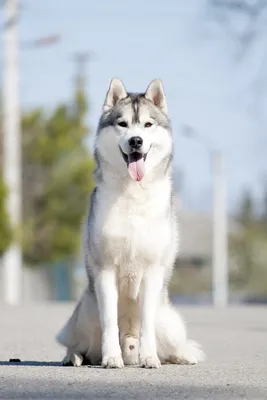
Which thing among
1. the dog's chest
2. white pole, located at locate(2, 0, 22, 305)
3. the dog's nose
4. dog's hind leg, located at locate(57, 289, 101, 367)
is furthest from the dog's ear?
white pole, located at locate(2, 0, 22, 305)

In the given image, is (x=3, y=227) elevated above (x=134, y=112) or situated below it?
below

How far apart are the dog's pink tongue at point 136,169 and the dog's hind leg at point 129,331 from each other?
102 centimetres

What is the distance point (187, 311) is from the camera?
23.6 metres

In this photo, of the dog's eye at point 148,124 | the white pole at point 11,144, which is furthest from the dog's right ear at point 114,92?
the white pole at point 11,144

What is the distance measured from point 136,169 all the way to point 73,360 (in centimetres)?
167

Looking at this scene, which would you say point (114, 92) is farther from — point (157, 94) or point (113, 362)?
point (113, 362)

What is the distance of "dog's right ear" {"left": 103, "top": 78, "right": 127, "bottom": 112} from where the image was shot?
401 inches

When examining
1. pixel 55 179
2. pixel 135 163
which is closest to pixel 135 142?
pixel 135 163

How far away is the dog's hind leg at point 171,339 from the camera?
1006cm

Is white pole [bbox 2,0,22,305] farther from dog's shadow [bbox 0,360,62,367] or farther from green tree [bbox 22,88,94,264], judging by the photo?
dog's shadow [bbox 0,360,62,367]

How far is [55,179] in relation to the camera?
53.2 m

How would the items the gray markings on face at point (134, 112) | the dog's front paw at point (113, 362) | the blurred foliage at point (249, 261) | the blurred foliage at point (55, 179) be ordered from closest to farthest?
the dog's front paw at point (113, 362) → the gray markings on face at point (134, 112) → the blurred foliage at point (55, 179) → the blurred foliage at point (249, 261)

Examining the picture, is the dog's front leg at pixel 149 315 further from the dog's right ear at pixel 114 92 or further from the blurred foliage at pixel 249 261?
the blurred foliage at pixel 249 261

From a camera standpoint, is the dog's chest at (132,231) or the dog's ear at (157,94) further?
the dog's ear at (157,94)
